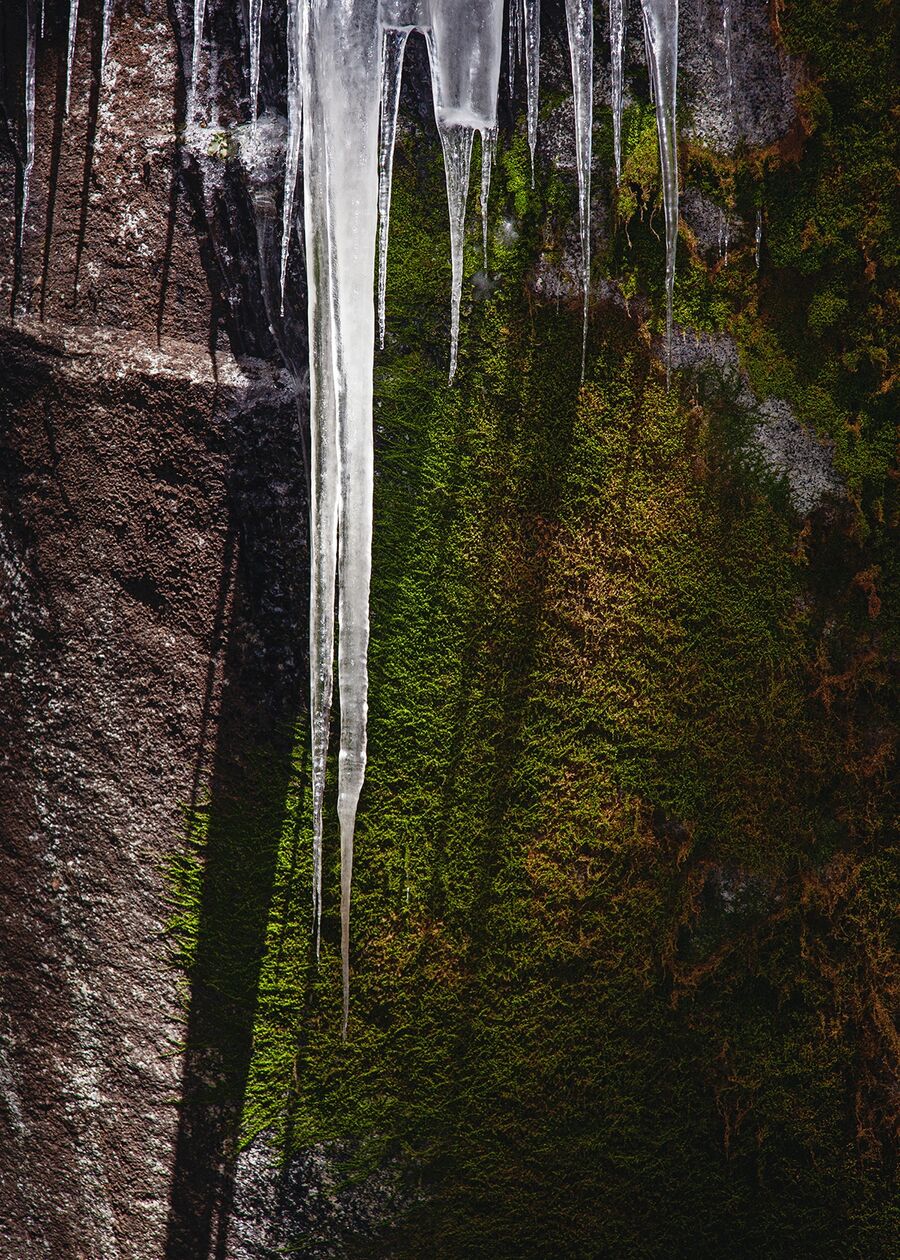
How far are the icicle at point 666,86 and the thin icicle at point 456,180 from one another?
54cm

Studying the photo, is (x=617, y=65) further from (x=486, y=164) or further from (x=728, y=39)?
(x=486, y=164)

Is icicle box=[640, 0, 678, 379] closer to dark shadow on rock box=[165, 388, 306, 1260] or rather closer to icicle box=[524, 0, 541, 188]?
icicle box=[524, 0, 541, 188]

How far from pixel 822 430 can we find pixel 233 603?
72.8 inches

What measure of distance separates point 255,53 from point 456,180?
0.74m

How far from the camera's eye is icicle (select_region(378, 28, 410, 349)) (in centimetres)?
220

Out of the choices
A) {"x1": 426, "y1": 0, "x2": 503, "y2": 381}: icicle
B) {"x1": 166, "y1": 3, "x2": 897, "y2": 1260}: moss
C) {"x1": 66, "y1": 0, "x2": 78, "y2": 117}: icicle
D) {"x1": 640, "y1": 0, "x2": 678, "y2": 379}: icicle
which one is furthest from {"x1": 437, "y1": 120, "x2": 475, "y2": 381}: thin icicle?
{"x1": 66, "y1": 0, "x2": 78, "y2": 117}: icicle

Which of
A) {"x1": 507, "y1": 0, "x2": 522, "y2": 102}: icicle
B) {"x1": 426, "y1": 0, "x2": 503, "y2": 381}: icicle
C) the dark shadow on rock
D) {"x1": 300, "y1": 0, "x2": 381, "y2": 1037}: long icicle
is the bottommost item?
the dark shadow on rock

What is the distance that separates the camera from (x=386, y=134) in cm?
232

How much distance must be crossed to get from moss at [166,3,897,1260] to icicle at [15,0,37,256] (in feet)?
3.58

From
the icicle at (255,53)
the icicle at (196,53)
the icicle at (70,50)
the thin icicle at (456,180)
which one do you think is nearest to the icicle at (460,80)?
the thin icicle at (456,180)

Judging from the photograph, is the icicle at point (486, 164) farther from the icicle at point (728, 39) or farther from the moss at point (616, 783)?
the icicle at point (728, 39)

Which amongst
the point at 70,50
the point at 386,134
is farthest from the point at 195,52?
the point at 386,134

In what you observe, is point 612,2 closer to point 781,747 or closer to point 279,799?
point 781,747

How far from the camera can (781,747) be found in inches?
94.8
